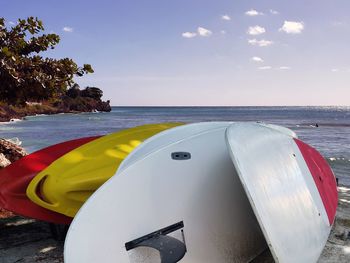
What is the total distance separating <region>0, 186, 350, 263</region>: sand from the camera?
3.34 metres

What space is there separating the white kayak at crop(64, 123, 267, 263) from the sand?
0.50 m

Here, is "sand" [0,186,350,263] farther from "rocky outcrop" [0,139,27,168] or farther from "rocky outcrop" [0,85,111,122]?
"rocky outcrop" [0,85,111,122]

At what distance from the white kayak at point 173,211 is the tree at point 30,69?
2.65 meters

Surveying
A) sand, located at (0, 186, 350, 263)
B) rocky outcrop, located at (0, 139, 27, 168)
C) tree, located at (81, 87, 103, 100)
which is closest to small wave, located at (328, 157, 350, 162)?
sand, located at (0, 186, 350, 263)

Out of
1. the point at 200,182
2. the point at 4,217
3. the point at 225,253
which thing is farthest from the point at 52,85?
the point at 225,253

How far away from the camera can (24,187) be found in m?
3.84

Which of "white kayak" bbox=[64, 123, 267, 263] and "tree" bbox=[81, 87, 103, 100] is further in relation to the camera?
"tree" bbox=[81, 87, 103, 100]

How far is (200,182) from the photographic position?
10.4ft

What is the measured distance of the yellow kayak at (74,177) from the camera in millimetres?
3451

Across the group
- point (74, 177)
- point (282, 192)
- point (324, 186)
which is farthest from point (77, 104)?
point (282, 192)

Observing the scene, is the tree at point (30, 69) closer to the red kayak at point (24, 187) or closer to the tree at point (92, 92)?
the red kayak at point (24, 187)

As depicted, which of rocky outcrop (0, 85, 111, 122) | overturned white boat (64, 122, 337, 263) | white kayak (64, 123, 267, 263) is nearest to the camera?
overturned white boat (64, 122, 337, 263)

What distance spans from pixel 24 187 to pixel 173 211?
1.76 m

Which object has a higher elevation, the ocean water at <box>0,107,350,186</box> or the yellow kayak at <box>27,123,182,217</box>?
the yellow kayak at <box>27,123,182,217</box>
